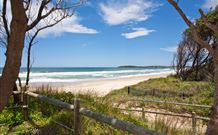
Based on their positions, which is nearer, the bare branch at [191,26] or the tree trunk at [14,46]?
the tree trunk at [14,46]

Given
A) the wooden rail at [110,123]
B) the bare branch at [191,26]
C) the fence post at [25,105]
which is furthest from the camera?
the fence post at [25,105]

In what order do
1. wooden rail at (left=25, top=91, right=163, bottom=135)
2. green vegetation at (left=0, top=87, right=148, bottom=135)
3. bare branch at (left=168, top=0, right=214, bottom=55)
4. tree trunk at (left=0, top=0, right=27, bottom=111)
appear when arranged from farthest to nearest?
green vegetation at (left=0, top=87, right=148, bottom=135)
bare branch at (left=168, top=0, right=214, bottom=55)
tree trunk at (left=0, top=0, right=27, bottom=111)
wooden rail at (left=25, top=91, right=163, bottom=135)

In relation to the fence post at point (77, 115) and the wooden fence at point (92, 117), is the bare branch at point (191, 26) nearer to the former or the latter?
the wooden fence at point (92, 117)

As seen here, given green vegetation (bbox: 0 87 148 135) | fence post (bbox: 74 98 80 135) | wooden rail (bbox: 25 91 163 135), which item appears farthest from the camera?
green vegetation (bbox: 0 87 148 135)

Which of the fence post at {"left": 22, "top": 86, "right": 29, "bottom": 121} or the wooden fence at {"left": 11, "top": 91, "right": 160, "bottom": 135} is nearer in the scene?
the wooden fence at {"left": 11, "top": 91, "right": 160, "bottom": 135}

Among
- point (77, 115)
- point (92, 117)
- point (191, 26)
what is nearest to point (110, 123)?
point (92, 117)

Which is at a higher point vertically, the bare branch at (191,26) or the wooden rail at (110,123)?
the bare branch at (191,26)

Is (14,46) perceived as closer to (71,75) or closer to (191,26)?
(191,26)

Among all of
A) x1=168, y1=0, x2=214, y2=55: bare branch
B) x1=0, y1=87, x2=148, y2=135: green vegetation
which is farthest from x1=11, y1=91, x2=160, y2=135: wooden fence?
x1=168, y1=0, x2=214, y2=55: bare branch

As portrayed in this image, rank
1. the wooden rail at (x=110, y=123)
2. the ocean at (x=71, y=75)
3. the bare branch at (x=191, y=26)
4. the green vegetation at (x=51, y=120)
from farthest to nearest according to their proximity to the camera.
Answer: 1. the ocean at (x=71, y=75)
2. the green vegetation at (x=51, y=120)
3. the bare branch at (x=191, y=26)
4. the wooden rail at (x=110, y=123)

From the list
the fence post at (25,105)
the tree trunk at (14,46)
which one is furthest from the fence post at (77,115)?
the fence post at (25,105)

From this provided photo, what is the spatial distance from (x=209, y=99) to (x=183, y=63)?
1734cm

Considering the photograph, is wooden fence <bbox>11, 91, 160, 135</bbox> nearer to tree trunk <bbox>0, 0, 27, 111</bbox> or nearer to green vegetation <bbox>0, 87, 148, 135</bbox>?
green vegetation <bbox>0, 87, 148, 135</bbox>

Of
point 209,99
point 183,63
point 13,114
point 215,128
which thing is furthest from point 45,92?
point 183,63
